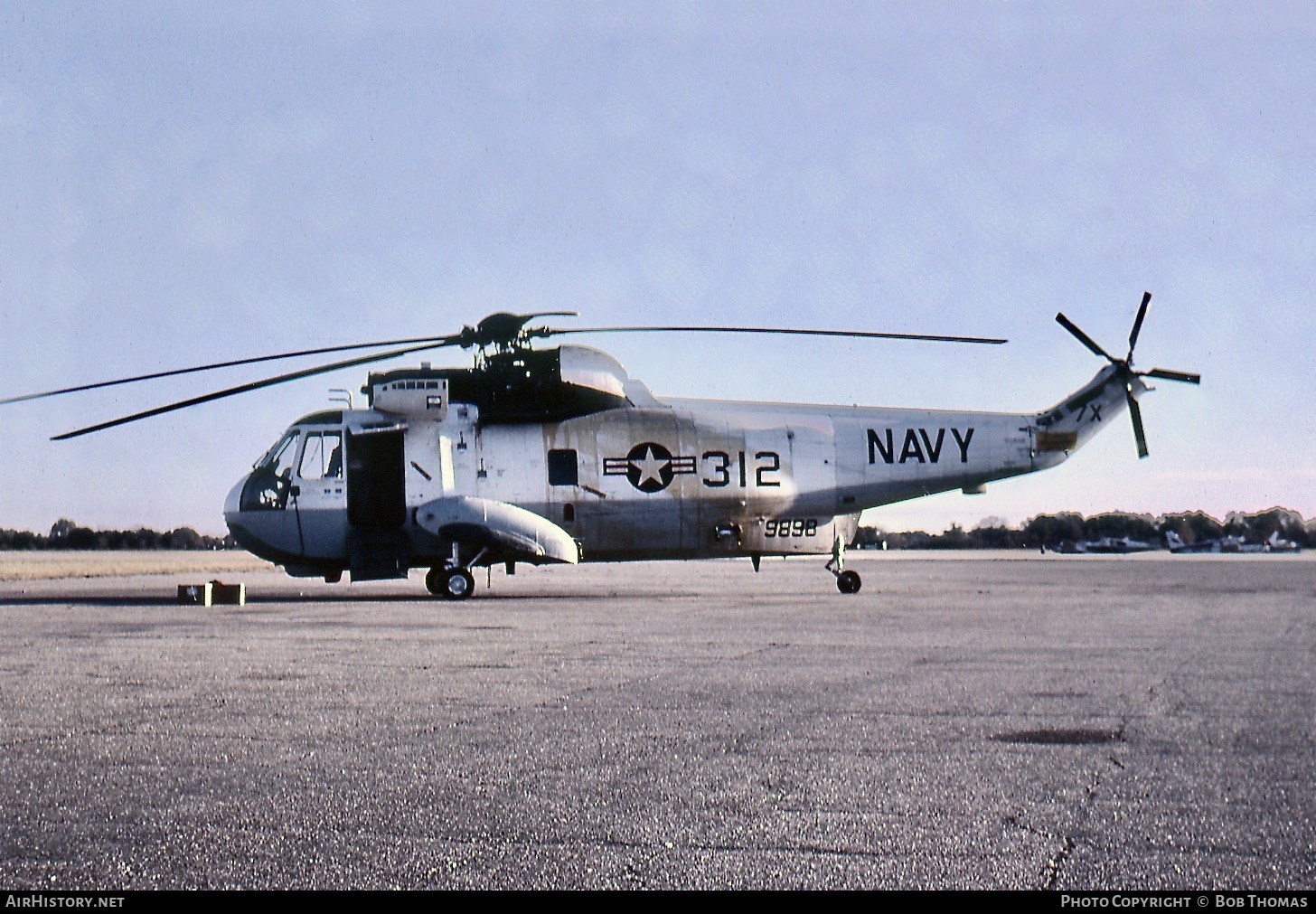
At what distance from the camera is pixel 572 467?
1031 inches

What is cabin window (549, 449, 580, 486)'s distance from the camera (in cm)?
2611

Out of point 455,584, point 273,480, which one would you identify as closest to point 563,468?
point 455,584

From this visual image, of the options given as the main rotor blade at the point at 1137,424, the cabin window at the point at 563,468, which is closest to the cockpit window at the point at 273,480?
the cabin window at the point at 563,468

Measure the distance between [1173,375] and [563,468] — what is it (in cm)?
1481

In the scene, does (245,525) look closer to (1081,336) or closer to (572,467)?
(572,467)

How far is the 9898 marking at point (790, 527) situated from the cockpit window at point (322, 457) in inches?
379

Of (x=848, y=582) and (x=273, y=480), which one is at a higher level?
(x=273, y=480)

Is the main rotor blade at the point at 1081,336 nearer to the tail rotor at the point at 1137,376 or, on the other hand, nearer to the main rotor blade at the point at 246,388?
the tail rotor at the point at 1137,376

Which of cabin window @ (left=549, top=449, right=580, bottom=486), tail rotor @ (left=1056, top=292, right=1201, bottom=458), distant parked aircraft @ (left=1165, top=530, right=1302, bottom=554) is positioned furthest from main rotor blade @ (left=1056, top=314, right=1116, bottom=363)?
distant parked aircraft @ (left=1165, top=530, right=1302, bottom=554)

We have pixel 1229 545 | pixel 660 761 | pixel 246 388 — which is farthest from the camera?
pixel 1229 545

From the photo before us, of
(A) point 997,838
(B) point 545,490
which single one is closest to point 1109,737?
(A) point 997,838

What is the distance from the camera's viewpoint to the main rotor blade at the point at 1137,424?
28.5 m

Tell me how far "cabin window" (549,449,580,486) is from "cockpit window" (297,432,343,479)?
14.9 ft
